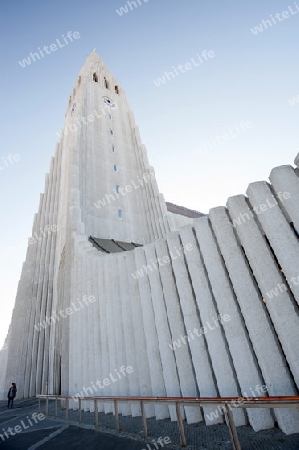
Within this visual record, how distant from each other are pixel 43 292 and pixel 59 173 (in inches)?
468

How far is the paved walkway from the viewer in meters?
3.47

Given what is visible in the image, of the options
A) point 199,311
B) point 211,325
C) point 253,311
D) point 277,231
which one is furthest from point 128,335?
point 277,231

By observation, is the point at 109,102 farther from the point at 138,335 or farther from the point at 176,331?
the point at 176,331

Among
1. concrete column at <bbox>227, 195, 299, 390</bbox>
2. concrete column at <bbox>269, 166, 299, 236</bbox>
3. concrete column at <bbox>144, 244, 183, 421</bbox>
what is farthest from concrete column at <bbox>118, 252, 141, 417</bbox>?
concrete column at <bbox>269, 166, 299, 236</bbox>

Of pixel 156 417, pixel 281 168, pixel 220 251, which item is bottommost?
pixel 156 417

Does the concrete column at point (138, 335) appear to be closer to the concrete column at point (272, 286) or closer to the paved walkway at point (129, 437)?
the paved walkway at point (129, 437)

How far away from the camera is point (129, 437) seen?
14.3ft

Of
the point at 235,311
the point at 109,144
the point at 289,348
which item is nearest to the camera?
the point at 289,348

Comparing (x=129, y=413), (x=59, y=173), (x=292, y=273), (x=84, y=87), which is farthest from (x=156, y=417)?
(x=84, y=87)

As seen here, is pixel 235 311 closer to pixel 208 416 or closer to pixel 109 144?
pixel 208 416

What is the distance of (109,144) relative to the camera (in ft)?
71.5

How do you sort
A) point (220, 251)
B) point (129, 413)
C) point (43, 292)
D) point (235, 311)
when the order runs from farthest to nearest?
point (43, 292) → point (129, 413) → point (220, 251) → point (235, 311)

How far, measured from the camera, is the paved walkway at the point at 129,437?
3467 millimetres

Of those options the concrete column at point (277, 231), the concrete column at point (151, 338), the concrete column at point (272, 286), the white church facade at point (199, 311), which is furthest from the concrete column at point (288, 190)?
the concrete column at point (151, 338)
